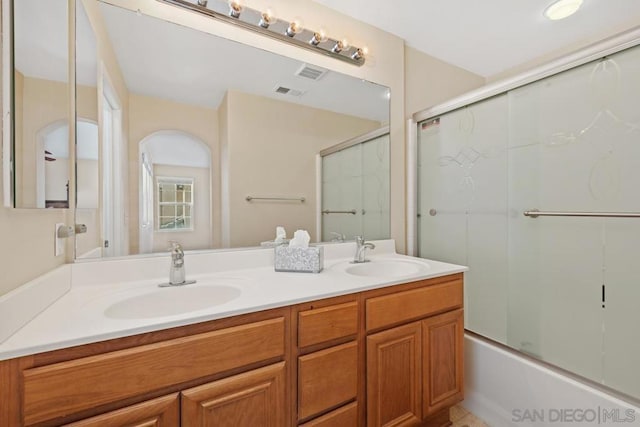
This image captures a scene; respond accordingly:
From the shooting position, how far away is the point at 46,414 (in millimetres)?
646

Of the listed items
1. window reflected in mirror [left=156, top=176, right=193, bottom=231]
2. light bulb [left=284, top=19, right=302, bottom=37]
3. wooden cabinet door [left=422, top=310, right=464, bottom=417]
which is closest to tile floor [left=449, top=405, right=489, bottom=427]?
wooden cabinet door [left=422, top=310, right=464, bottom=417]

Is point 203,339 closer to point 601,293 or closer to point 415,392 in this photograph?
point 415,392

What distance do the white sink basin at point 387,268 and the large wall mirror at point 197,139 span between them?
293 mm

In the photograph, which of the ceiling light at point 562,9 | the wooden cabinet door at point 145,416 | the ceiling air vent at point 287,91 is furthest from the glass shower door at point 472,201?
the wooden cabinet door at point 145,416

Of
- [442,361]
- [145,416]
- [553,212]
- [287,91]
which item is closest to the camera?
[145,416]

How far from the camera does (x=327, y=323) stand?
104 cm

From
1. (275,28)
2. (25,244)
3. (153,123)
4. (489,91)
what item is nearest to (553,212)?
(489,91)

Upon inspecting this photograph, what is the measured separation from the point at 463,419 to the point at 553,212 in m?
1.23

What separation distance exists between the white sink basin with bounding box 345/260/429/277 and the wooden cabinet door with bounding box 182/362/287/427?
0.71 metres
